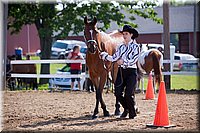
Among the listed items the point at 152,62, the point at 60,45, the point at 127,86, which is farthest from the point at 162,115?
the point at 60,45

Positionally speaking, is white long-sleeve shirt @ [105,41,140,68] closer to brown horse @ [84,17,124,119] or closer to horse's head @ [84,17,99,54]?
horse's head @ [84,17,99,54]

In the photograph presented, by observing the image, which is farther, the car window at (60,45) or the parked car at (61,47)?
the car window at (60,45)

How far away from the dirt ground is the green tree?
10037 mm

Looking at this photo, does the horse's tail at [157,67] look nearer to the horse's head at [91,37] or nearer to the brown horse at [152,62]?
the brown horse at [152,62]

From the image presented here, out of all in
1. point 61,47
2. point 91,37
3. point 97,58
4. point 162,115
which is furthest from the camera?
point 61,47

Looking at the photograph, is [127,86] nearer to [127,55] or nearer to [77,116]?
[127,55]

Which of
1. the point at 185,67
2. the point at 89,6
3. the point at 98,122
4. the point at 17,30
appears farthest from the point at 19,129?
the point at 185,67

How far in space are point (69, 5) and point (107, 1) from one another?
2.08 metres

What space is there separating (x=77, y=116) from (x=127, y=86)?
1581 millimetres

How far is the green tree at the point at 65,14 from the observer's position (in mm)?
24547

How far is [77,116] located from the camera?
1079cm

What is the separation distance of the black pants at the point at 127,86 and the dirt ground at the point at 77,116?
0.34 metres

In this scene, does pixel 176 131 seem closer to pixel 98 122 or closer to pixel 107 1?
pixel 98 122

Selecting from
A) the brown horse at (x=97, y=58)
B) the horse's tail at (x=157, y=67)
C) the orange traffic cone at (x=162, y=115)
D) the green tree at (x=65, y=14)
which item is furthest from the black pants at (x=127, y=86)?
the green tree at (x=65, y=14)
